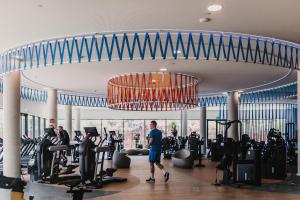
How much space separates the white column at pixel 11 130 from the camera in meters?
10.3

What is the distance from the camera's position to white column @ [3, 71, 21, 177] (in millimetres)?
10273

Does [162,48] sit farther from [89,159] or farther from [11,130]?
[11,130]

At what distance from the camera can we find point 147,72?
12180mm

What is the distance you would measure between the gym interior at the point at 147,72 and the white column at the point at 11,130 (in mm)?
27

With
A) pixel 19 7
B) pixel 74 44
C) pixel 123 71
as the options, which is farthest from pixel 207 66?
pixel 19 7

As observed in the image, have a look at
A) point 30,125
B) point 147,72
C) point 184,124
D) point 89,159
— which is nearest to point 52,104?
point 30,125

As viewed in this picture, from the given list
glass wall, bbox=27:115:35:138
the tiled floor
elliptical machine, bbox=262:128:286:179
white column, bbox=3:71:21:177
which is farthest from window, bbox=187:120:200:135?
white column, bbox=3:71:21:177

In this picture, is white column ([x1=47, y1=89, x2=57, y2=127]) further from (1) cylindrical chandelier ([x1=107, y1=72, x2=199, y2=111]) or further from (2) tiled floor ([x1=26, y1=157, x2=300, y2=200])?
(2) tiled floor ([x1=26, y1=157, x2=300, y2=200])

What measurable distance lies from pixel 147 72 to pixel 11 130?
445 cm

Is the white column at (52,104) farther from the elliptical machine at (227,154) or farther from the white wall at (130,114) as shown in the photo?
the elliptical machine at (227,154)

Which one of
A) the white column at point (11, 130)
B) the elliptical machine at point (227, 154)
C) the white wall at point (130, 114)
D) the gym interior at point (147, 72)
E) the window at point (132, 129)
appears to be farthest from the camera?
the window at point (132, 129)

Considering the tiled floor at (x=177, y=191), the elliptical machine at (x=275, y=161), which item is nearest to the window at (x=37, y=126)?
the tiled floor at (x=177, y=191)

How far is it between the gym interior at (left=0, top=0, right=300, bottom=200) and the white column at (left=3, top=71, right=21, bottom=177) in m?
0.03

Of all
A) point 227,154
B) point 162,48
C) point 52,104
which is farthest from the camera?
point 52,104
